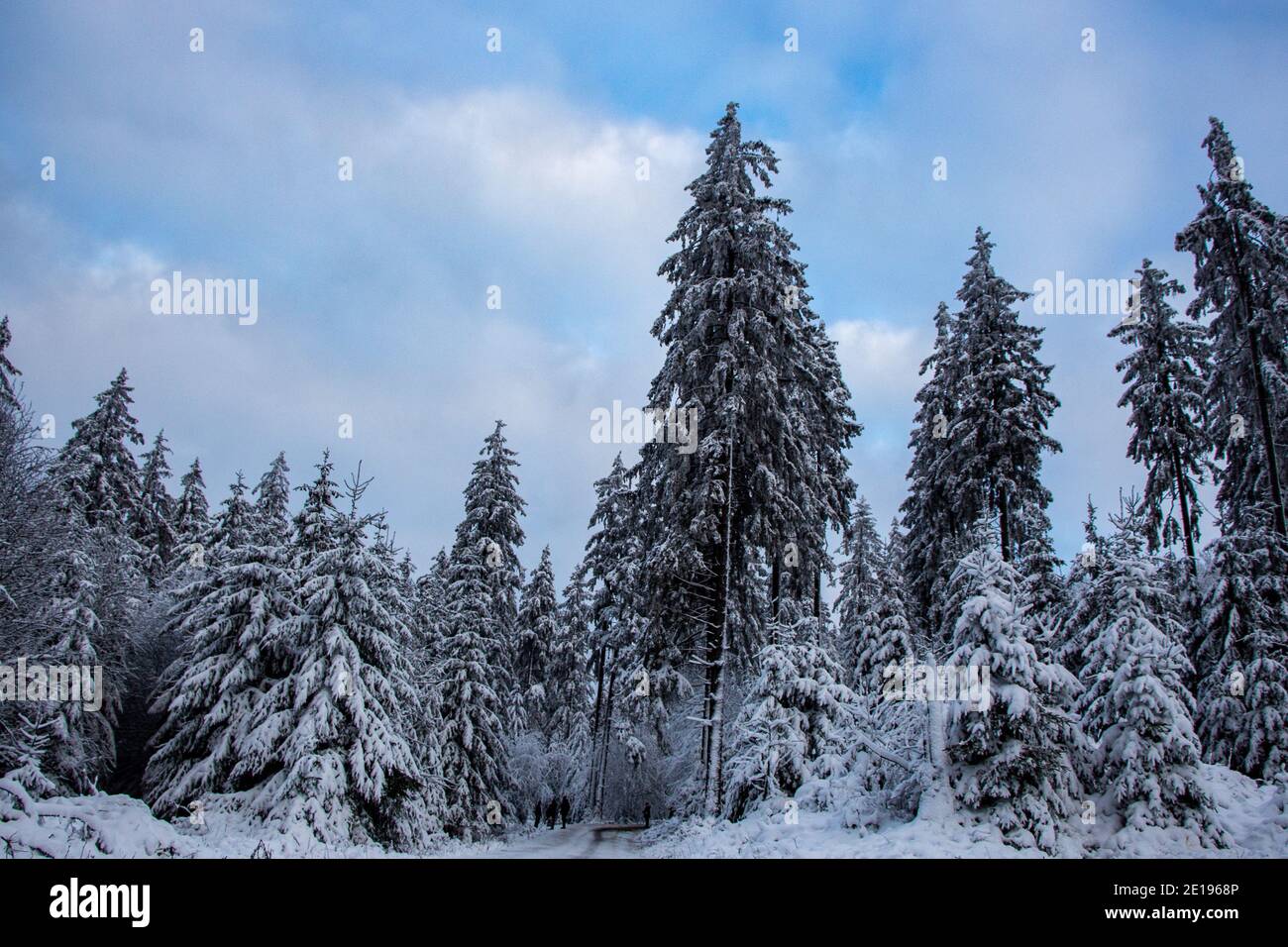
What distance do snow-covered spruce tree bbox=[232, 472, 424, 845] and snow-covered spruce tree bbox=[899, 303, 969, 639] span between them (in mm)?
18247

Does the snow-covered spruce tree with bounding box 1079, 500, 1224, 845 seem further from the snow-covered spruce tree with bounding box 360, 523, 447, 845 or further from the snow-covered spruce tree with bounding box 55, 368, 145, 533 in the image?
the snow-covered spruce tree with bounding box 55, 368, 145, 533

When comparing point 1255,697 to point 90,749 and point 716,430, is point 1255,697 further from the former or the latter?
point 90,749

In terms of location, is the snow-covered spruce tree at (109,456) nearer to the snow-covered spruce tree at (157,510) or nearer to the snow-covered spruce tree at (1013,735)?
the snow-covered spruce tree at (157,510)

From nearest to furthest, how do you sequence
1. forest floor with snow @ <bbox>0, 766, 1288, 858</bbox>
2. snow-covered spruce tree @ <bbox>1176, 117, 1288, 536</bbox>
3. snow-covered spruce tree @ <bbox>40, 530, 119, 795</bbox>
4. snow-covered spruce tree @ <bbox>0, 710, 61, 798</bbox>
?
forest floor with snow @ <bbox>0, 766, 1288, 858</bbox>
snow-covered spruce tree @ <bbox>0, 710, 61, 798</bbox>
snow-covered spruce tree @ <bbox>40, 530, 119, 795</bbox>
snow-covered spruce tree @ <bbox>1176, 117, 1288, 536</bbox>

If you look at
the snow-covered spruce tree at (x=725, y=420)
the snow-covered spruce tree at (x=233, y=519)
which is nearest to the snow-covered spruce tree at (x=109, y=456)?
the snow-covered spruce tree at (x=233, y=519)

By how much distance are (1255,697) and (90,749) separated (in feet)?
98.1

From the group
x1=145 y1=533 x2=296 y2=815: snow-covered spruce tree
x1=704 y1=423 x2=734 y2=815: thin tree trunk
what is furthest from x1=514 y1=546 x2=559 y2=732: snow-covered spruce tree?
x1=704 y1=423 x2=734 y2=815: thin tree trunk

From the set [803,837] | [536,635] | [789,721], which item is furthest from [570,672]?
[803,837]

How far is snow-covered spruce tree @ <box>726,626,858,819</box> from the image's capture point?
1692 cm

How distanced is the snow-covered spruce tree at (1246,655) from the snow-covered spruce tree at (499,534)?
2267cm

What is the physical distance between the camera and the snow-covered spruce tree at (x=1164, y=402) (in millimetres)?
26297

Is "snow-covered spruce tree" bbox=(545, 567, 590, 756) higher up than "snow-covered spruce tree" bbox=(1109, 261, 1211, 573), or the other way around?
"snow-covered spruce tree" bbox=(1109, 261, 1211, 573)

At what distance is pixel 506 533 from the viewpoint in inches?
1234
